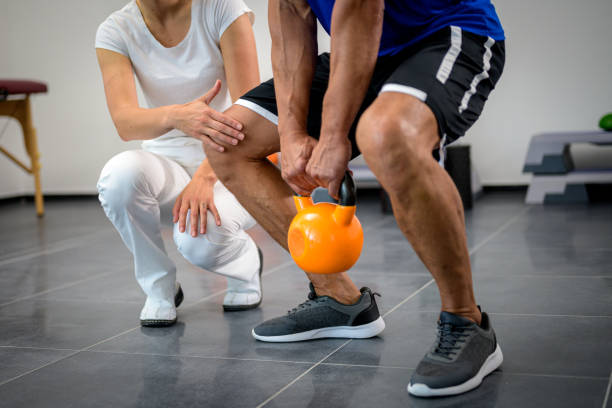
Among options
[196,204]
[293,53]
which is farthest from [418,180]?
[196,204]

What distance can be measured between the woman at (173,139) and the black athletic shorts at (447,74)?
22.0 inches

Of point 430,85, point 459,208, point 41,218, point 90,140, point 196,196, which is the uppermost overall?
point 430,85

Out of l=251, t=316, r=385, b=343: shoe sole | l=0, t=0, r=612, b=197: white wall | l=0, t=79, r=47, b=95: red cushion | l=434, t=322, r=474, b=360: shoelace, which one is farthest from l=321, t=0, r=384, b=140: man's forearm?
l=0, t=79, r=47, b=95: red cushion

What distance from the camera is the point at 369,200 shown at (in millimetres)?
4680

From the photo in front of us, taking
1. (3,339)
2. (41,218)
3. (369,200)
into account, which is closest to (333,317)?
(3,339)

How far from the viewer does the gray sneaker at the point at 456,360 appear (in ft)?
4.15

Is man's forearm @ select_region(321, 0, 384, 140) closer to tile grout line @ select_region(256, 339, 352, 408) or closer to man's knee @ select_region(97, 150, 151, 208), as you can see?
tile grout line @ select_region(256, 339, 352, 408)

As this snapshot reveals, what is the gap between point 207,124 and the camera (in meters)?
1.65

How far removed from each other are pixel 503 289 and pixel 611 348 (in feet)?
2.00

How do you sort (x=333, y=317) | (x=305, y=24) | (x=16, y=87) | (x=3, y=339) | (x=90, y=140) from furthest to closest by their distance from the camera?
(x=90, y=140) < (x=16, y=87) < (x=3, y=339) < (x=333, y=317) < (x=305, y=24)

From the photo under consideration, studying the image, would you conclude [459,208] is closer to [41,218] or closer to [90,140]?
[41,218]

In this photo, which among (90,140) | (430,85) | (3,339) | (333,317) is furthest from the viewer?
(90,140)

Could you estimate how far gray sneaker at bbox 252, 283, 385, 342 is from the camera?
5.44ft

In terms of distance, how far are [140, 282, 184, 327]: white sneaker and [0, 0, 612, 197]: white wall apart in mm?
3172
